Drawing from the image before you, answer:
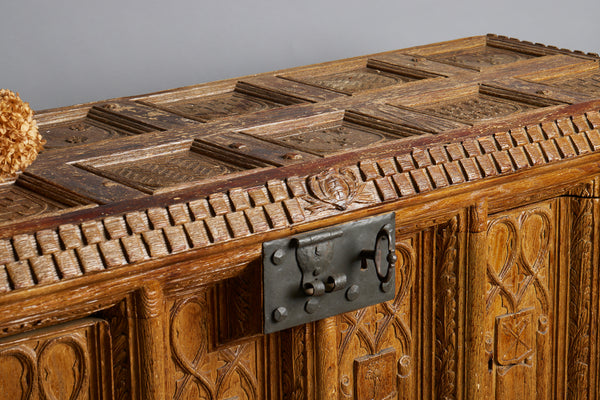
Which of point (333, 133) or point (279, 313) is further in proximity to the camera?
point (333, 133)

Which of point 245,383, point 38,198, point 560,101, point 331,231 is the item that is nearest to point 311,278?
point 331,231

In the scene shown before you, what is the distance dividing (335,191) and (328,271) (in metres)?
0.15

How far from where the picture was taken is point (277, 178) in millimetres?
2043

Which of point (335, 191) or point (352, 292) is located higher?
point (335, 191)

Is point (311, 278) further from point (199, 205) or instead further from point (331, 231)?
point (199, 205)

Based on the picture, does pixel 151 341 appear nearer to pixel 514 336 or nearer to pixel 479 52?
pixel 514 336

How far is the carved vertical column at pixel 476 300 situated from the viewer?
2.27m

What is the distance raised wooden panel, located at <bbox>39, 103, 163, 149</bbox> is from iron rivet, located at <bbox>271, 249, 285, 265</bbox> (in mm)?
514

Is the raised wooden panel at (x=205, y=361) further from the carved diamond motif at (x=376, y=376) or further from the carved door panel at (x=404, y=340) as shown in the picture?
the carved diamond motif at (x=376, y=376)

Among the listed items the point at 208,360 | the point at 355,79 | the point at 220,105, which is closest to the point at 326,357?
the point at 208,360

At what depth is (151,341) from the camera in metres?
1.91

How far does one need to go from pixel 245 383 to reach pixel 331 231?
33 cm

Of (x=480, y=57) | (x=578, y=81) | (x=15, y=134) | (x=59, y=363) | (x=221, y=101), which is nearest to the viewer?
(x=59, y=363)

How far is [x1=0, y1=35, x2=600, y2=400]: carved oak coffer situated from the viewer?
1.86 meters
